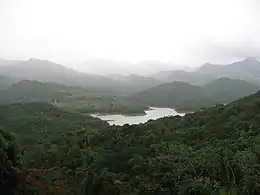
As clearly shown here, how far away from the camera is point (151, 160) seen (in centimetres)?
4147

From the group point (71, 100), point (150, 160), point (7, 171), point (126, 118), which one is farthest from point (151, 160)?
point (71, 100)

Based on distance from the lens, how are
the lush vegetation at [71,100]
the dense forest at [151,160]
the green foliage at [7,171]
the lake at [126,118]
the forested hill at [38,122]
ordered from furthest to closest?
the lush vegetation at [71,100]
the lake at [126,118]
the forested hill at [38,122]
the dense forest at [151,160]
the green foliage at [7,171]

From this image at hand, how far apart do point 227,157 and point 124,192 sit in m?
10.4

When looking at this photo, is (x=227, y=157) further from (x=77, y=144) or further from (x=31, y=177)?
(x=77, y=144)

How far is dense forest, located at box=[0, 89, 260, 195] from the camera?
30.9 m

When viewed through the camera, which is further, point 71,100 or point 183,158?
point 71,100

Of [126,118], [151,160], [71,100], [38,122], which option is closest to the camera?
[151,160]

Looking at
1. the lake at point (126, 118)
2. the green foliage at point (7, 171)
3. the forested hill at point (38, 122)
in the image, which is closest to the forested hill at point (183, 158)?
the green foliage at point (7, 171)

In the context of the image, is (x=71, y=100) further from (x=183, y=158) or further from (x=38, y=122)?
(x=183, y=158)

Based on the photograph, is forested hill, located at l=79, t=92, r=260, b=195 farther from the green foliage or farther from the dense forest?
the green foliage

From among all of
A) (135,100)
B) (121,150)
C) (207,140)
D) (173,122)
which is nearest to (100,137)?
(121,150)

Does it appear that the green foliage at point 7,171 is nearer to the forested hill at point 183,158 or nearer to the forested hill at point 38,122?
the forested hill at point 183,158

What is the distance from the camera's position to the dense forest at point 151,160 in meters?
30.9

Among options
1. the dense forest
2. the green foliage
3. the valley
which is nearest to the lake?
the valley
